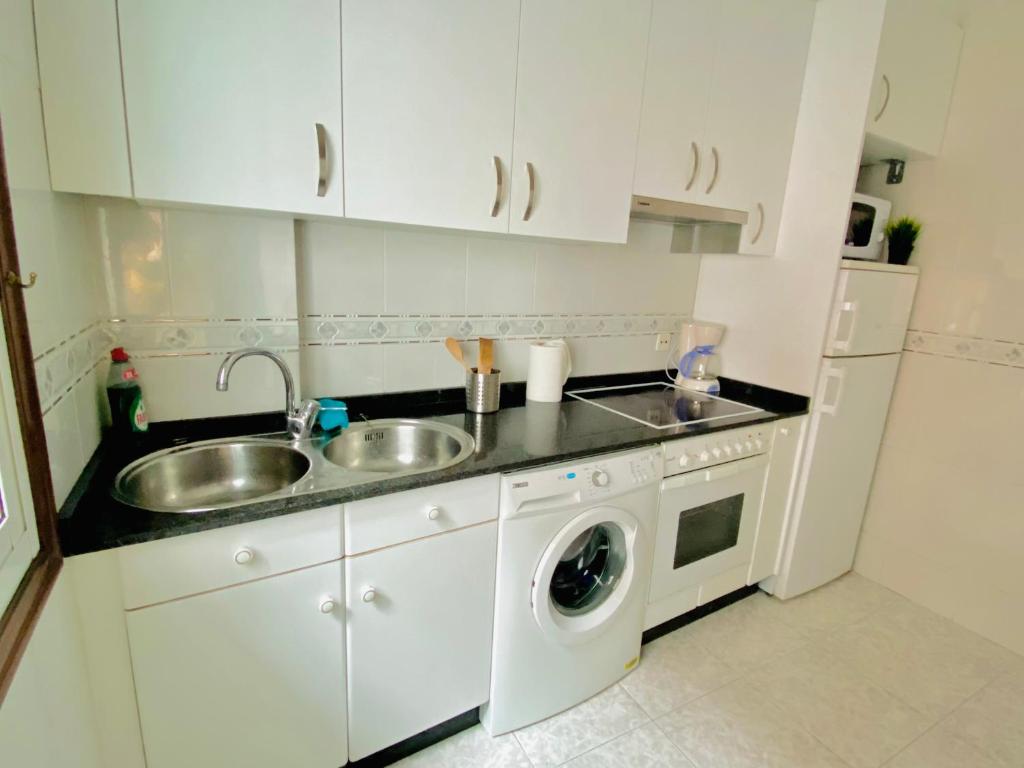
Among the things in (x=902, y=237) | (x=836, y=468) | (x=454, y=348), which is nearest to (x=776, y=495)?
(x=836, y=468)

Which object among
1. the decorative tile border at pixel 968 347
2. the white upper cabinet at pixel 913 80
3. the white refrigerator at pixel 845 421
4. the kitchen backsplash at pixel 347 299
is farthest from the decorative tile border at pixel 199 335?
the decorative tile border at pixel 968 347

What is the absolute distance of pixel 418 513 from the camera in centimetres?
120

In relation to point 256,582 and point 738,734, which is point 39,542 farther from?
point 738,734

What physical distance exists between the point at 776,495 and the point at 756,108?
1.45 meters

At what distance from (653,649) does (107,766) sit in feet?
Result: 5.19

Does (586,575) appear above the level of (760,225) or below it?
below

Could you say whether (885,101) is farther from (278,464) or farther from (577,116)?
(278,464)

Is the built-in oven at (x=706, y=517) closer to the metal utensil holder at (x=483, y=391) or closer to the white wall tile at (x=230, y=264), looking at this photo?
the metal utensil holder at (x=483, y=391)

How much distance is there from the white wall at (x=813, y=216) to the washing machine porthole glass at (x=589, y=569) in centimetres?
101

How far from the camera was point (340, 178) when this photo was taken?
1.16 m

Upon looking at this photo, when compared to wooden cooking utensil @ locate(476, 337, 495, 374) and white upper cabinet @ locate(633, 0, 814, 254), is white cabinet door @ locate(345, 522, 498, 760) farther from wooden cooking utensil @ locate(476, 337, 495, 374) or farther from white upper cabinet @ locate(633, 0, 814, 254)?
white upper cabinet @ locate(633, 0, 814, 254)

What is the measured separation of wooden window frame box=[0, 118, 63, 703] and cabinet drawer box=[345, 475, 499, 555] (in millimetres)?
489

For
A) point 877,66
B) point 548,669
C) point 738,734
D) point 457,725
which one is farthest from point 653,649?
point 877,66

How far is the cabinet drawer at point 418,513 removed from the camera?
1133 millimetres
